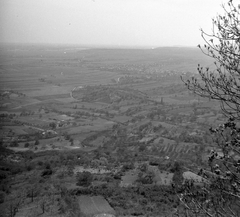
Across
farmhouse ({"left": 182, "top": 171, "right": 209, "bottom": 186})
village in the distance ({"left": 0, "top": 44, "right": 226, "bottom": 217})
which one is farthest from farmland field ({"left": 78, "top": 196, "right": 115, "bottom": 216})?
farmhouse ({"left": 182, "top": 171, "right": 209, "bottom": 186})

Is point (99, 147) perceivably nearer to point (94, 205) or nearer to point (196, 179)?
point (94, 205)

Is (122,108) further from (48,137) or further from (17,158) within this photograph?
(17,158)

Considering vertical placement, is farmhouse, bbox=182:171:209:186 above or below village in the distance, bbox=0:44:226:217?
above

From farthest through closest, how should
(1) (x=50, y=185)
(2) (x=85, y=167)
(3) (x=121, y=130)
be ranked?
(3) (x=121, y=130), (2) (x=85, y=167), (1) (x=50, y=185)

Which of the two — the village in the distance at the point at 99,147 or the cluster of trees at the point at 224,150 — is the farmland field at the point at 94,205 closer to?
the village in the distance at the point at 99,147

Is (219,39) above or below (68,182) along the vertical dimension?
above

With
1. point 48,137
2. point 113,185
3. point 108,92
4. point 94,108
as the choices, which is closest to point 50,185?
point 113,185

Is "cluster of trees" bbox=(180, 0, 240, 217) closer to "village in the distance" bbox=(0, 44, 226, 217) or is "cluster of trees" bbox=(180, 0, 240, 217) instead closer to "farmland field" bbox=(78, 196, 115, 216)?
"village in the distance" bbox=(0, 44, 226, 217)

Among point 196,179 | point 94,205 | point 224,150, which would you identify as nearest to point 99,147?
point 94,205
